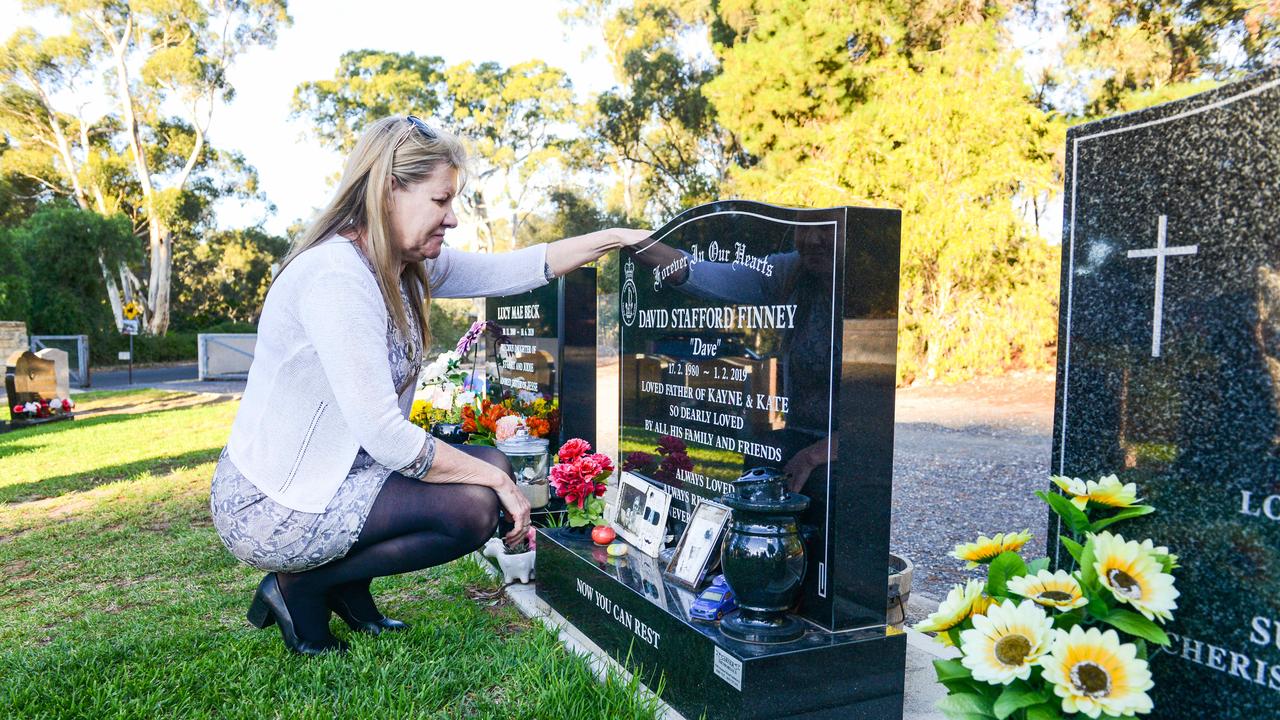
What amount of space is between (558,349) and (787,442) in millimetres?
1958

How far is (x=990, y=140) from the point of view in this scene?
459 inches

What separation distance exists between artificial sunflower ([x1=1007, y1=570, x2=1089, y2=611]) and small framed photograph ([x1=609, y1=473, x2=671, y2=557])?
5.11ft

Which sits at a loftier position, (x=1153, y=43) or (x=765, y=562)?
(x=1153, y=43)

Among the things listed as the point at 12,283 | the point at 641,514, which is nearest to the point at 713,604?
the point at 641,514

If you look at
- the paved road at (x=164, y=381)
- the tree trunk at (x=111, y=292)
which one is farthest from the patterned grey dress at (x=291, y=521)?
the tree trunk at (x=111, y=292)

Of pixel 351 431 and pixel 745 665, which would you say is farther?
pixel 351 431

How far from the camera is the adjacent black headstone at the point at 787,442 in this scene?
2107 millimetres

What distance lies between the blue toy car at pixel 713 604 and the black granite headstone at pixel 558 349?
155 centimetres

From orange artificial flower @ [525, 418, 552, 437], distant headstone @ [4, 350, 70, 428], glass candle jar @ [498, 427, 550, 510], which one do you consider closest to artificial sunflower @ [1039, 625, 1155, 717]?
glass candle jar @ [498, 427, 550, 510]

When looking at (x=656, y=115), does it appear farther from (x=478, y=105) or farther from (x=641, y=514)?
(x=641, y=514)

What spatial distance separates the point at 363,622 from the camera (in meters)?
2.79

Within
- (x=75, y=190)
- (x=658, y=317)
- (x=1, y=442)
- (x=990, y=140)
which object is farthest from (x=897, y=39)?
(x=75, y=190)

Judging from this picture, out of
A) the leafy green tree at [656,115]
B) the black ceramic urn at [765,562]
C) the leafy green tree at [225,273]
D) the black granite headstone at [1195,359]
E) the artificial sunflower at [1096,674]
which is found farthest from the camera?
the leafy green tree at [225,273]

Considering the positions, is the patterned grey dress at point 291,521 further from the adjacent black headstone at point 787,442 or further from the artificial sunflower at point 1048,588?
the artificial sunflower at point 1048,588
